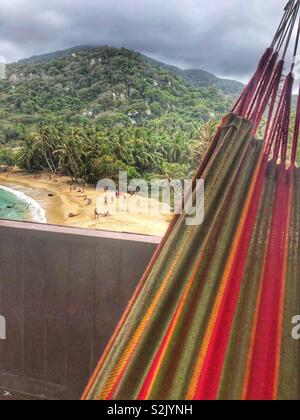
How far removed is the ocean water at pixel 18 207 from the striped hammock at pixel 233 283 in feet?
3.01

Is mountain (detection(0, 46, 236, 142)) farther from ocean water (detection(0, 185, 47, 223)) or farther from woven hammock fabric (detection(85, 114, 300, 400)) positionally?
woven hammock fabric (detection(85, 114, 300, 400))

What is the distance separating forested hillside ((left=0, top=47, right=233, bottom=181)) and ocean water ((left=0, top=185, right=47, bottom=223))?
0.18 m

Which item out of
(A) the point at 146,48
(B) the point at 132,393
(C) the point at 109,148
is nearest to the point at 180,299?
(B) the point at 132,393

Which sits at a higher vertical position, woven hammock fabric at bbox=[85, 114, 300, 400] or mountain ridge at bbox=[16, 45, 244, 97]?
mountain ridge at bbox=[16, 45, 244, 97]

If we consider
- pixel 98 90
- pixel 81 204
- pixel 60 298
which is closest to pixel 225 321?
pixel 60 298

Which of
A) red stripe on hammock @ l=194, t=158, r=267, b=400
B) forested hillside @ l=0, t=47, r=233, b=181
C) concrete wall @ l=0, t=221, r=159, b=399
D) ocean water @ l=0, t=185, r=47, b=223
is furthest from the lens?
forested hillside @ l=0, t=47, r=233, b=181

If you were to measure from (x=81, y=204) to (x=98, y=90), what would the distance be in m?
0.58

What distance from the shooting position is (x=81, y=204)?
2.00 m

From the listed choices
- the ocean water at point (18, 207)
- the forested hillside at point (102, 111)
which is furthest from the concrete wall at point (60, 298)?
the forested hillside at point (102, 111)

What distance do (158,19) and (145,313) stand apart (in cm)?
158

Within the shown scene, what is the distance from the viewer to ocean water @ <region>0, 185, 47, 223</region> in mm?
1754

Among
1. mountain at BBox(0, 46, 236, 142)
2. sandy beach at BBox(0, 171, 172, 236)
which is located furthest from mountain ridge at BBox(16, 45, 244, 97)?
sandy beach at BBox(0, 171, 172, 236)

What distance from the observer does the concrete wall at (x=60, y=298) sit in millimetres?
1519

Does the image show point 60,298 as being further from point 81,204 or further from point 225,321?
point 225,321
